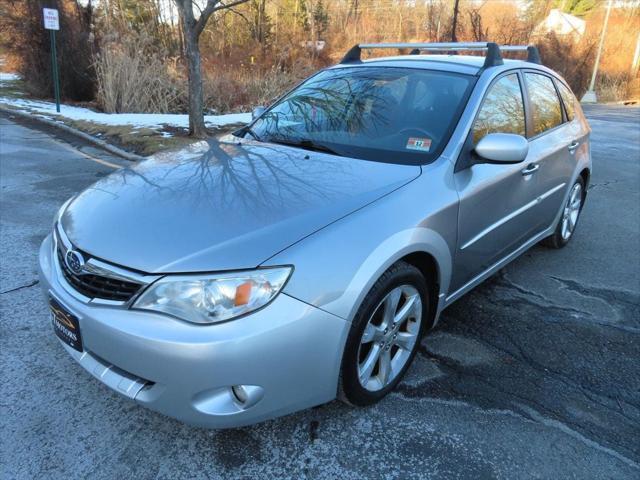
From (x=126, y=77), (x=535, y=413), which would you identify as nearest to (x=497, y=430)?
(x=535, y=413)

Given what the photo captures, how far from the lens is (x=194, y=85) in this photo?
861 cm

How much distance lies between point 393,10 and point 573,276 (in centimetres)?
3622

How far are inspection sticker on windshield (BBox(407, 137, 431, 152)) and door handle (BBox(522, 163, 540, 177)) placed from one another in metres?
0.89

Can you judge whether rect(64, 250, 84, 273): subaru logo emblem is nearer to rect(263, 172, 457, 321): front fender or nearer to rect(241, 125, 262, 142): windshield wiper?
rect(263, 172, 457, 321): front fender

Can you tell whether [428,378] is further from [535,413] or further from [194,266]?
[194,266]

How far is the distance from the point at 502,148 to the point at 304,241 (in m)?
1.33

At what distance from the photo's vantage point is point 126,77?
11.6 meters

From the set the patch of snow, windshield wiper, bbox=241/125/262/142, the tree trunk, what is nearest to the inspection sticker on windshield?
windshield wiper, bbox=241/125/262/142

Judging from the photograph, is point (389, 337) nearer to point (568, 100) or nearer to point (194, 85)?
point (568, 100)

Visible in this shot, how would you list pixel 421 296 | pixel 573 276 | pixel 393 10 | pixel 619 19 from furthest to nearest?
pixel 393 10 < pixel 619 19 < pixel 573 276 < pixel 421 296

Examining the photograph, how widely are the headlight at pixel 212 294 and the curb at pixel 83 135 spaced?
16.4 feet

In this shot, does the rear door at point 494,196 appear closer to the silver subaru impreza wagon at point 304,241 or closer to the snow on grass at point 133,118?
the silver subaru impreza wagon at point 304,241

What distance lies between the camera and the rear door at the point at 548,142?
11.9ft

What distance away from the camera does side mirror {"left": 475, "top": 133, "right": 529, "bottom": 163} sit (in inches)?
107
